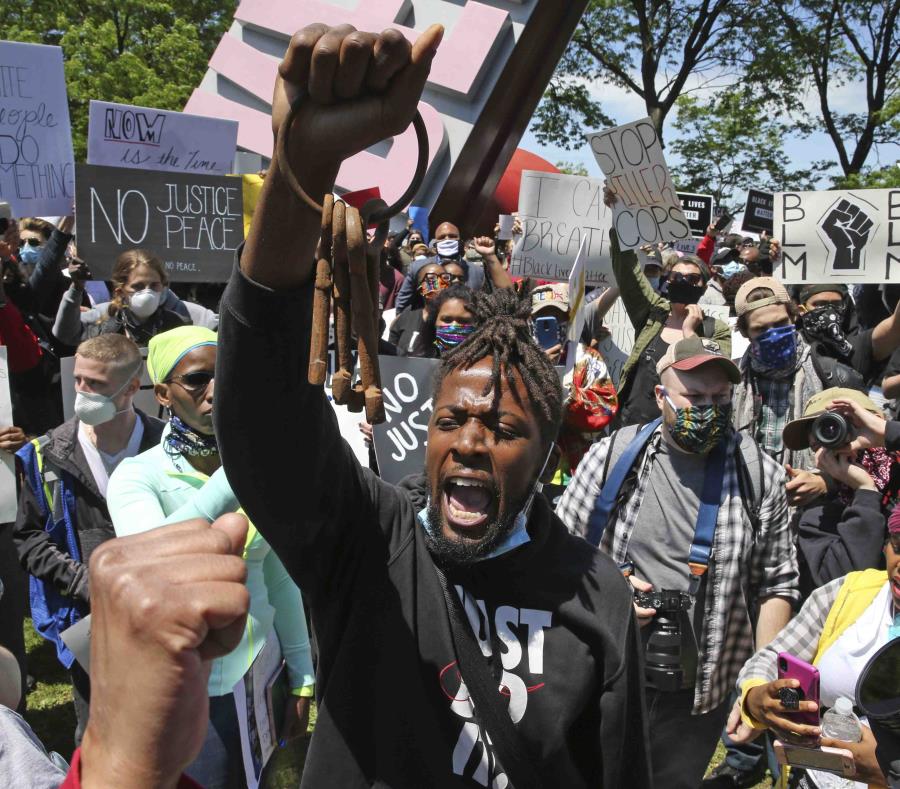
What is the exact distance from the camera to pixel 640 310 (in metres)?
→ 5.64

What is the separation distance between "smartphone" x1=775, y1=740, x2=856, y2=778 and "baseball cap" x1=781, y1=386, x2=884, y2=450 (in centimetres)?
150

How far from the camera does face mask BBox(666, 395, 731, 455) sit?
3488mm

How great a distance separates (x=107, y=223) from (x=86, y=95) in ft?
→ 62.8

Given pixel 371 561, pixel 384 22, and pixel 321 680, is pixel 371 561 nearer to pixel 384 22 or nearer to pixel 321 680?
pixel 321 680

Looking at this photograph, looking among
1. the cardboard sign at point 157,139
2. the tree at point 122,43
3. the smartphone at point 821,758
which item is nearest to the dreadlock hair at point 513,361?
the smartphone at point 821,758

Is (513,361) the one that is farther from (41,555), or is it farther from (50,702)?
(50,702)

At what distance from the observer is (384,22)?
13188 mm

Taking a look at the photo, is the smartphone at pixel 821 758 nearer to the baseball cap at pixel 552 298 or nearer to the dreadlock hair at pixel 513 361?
the dreadlock hair at pixel 513 361

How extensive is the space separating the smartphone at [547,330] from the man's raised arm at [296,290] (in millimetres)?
3801

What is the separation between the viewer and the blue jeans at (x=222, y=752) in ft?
8.41

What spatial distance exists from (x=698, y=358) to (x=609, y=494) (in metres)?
0.63

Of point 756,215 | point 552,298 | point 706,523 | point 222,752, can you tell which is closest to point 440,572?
point 222,752

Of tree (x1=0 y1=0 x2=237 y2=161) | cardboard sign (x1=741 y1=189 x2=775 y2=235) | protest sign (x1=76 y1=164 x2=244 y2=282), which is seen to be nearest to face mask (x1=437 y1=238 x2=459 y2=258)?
protest sign (x1=76 y1=164 x2=244 y2=282)

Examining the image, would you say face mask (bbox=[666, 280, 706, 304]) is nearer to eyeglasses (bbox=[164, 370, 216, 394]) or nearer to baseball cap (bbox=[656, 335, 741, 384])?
baseball cap (bbox=[656, 335, 741, 384])
